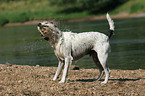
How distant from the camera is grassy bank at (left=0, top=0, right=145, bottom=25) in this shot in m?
61.2

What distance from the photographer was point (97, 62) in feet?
35.6

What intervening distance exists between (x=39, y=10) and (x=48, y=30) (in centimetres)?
6276

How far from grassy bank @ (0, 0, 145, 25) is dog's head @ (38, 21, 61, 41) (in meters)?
44.0

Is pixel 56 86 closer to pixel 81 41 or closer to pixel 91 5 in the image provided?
pixel 81 41

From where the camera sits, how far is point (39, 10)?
71562 mm

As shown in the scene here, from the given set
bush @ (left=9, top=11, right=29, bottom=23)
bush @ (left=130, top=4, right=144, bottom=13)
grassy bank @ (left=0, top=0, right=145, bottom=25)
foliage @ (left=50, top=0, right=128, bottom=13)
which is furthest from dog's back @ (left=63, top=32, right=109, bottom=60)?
foliage @ (left=50, top=0, right=128, bottom=13)

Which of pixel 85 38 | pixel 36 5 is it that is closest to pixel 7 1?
pixel 36 5

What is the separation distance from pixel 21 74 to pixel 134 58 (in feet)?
24.2

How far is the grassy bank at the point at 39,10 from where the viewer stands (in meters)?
61.2

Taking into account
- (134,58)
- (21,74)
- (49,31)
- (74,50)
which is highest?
(49,31)

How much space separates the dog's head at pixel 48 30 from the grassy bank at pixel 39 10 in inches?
1734

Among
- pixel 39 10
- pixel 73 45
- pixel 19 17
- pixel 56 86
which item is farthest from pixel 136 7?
pixel 56 86

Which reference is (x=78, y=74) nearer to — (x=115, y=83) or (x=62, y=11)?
(x=115, y=83)

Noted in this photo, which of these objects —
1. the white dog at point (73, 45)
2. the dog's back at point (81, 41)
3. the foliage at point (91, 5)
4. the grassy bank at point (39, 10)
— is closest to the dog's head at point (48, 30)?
the white dog at point (73, 45)
